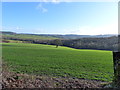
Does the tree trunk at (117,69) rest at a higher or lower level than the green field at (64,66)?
higher

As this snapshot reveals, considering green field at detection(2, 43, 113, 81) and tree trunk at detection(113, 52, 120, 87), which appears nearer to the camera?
tree trunk at detection(113, 52, 120, 87)

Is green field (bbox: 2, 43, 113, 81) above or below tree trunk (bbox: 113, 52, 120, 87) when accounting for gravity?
below

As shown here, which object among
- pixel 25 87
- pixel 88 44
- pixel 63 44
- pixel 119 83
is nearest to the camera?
pixel 25 87

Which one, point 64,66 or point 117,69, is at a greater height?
point 117,69

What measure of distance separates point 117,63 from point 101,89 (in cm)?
147

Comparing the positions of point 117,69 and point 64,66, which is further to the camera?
point 64,66

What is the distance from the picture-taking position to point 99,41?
201ft

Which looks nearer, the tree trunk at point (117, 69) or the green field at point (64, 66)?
the tree trunk at point (117, 69)

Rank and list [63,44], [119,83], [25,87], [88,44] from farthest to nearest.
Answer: [63,44]
[88,44]
[119,83]
[25,87]

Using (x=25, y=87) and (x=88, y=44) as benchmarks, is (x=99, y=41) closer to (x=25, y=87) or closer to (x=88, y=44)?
(x=88, y=44)

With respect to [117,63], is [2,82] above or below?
below

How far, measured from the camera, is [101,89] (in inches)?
193

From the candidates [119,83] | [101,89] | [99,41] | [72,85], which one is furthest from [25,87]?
[99,41]

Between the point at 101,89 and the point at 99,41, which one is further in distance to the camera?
the point at 99,41
